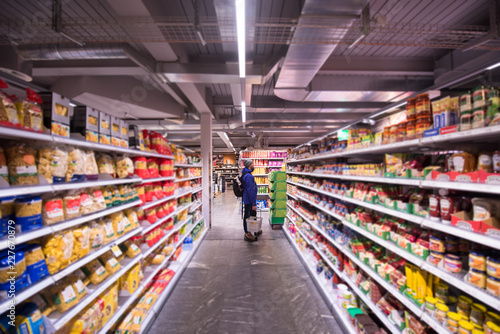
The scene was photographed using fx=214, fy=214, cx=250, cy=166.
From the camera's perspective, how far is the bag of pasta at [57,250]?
1457 mm

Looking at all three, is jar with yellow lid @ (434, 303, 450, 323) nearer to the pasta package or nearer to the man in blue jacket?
the pasta package

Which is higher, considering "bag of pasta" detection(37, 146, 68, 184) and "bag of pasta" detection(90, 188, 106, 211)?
"bag of pasta" detection(37, 146, 68, 184)

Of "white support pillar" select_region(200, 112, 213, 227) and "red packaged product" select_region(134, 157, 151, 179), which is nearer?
"red packaged product" select_region(134, 157, 151, 179)

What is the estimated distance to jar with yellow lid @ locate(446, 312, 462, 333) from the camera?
1302mm

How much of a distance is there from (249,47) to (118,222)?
9.91 ft

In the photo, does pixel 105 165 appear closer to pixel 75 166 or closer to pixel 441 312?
pixel 75 166

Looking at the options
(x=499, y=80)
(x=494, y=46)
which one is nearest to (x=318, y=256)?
(x=499, y=80)

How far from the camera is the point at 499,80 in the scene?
200 centimetres

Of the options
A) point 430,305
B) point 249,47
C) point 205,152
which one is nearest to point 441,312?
point 430,305

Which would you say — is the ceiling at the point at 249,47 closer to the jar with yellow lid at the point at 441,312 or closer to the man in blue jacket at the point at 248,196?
the jar with yellow lid at the point at 441,312

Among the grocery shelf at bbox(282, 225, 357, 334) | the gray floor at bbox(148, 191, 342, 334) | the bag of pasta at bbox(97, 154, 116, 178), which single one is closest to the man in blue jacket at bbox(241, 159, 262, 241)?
the gray floor at bbox(148, 191, 342, 334)

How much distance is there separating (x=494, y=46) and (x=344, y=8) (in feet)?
8.69

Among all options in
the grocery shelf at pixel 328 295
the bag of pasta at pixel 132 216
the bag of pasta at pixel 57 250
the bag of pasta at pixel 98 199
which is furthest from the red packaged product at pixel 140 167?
the grocery shelf at pixel 328 295

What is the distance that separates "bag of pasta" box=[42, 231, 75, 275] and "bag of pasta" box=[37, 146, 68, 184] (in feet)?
1.32
